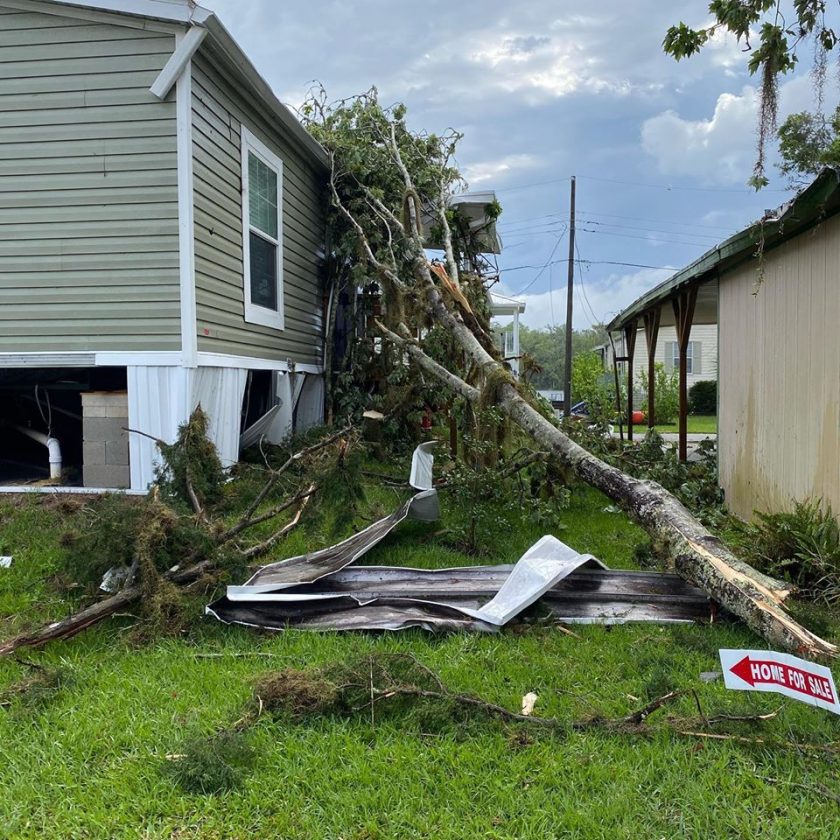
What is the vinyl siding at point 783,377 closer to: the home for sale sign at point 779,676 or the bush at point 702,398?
the home for sale sign at point 779,676

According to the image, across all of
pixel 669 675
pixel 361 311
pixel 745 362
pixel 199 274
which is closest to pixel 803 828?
pixel 669 675

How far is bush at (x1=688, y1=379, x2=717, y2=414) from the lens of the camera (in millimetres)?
26625

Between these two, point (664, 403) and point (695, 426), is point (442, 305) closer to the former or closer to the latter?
point (695, 426)

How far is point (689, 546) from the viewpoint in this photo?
3896 millimetres

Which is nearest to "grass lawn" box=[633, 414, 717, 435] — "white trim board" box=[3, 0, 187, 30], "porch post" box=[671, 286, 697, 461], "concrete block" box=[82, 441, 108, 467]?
"porch post" box=[671, 286, 697, 461]

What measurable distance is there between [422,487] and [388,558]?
31.9 inches

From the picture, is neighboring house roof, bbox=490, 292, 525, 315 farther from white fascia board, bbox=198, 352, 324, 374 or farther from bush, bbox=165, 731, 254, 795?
bush, bbox=165, 731, 254, 795

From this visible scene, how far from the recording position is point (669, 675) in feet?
10.5

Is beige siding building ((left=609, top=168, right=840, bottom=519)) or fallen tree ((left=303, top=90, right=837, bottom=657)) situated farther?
beige siding building ((left=609, top=168, right=840, bottom=519))

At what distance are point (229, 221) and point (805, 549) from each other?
234 inches

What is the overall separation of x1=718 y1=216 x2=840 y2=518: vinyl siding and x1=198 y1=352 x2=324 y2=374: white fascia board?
16.5ft

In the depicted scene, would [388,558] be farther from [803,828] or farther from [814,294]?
[814,294]

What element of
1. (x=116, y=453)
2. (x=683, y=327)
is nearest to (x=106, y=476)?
(x=116, y=453)

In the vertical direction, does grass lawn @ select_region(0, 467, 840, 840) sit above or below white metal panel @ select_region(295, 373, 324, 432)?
below
